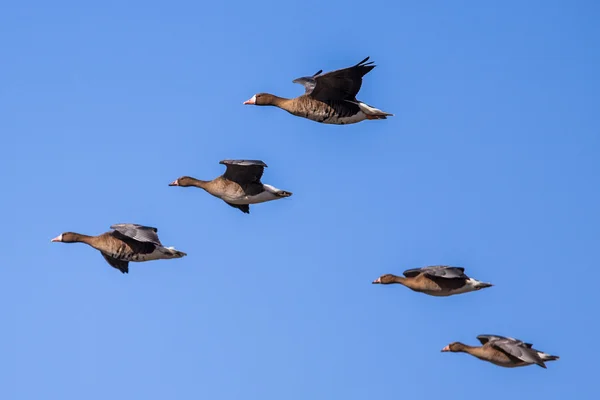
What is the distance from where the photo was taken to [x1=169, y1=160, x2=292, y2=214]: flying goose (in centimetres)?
4428

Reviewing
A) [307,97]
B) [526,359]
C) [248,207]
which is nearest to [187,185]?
Answer: [248,207]

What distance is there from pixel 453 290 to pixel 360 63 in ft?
25.1

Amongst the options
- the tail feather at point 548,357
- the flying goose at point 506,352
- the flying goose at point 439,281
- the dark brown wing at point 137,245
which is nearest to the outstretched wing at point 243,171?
the dark brown wing at point 137,245

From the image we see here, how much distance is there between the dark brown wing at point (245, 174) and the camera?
4334 centimetres

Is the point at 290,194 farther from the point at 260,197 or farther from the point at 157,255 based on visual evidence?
the point at 157,255

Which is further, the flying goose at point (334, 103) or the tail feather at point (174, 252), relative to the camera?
the tail feather at point (174, 252)

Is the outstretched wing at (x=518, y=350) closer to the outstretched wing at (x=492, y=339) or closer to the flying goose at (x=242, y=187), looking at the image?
the outstretched wing at (x=492, y=339)

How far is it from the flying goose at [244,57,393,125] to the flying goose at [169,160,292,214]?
85.7 inches

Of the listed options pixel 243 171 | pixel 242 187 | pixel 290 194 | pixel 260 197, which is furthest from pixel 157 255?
pixel 290 194

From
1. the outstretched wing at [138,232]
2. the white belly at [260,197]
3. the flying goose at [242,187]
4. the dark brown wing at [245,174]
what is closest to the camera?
the outstretched wing at [138,232]

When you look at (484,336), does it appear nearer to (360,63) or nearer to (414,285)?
(414,285)

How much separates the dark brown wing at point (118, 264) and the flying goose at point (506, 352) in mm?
10747

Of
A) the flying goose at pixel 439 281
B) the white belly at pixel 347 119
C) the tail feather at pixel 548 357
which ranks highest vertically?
the white belly at pixel 347 119

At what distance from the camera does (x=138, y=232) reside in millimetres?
43594
